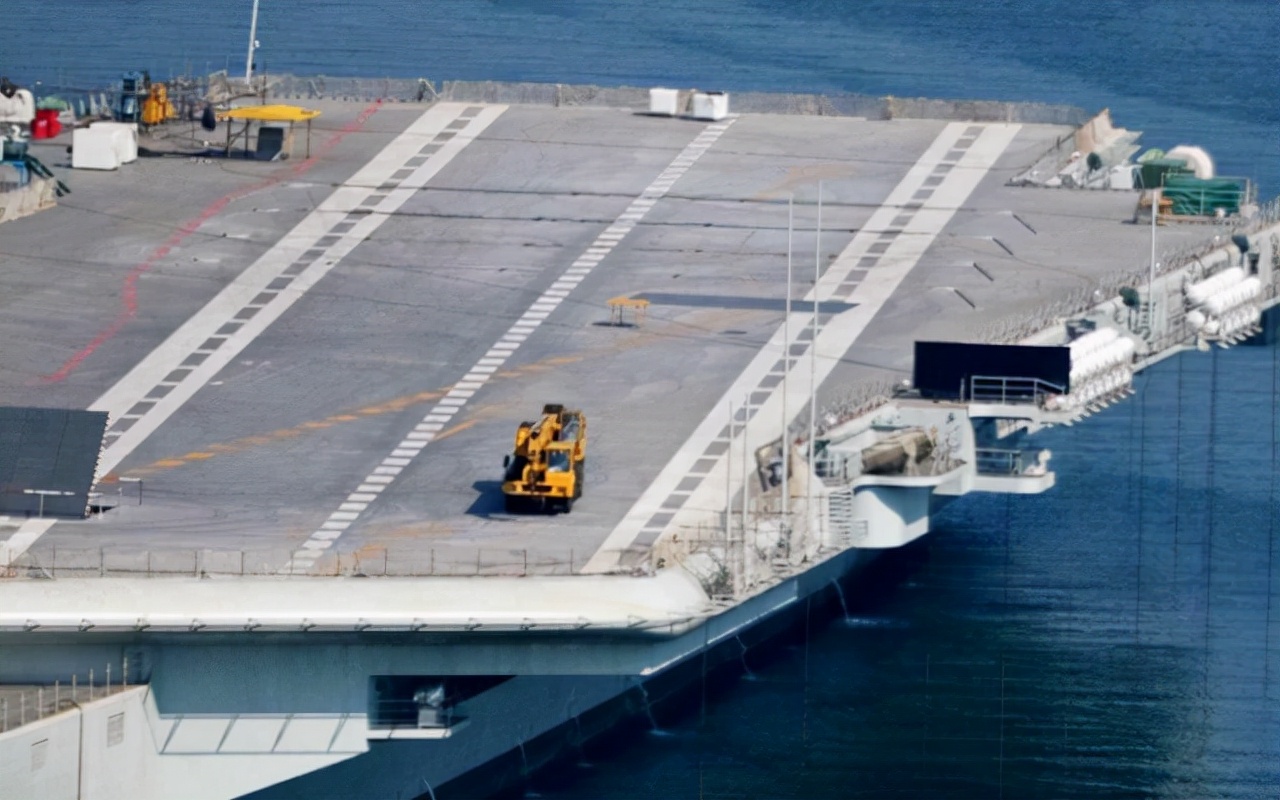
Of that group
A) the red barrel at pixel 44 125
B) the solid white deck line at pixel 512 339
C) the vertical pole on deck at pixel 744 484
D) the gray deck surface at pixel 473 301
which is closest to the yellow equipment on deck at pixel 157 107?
the red barrel at pixel 44 125

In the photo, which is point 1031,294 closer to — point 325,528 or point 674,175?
point 674,175

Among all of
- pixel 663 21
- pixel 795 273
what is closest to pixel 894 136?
pixel 795 273

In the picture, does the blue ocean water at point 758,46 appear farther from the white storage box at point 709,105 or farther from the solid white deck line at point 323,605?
the solid white deck line at point 323,605

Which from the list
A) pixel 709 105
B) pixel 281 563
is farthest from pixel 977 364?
pixel 709 105

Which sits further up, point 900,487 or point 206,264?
point 206,264

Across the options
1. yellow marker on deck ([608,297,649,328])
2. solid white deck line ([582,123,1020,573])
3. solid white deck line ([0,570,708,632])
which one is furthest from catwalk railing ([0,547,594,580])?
yellow marker on deck ([608,297,649,328])

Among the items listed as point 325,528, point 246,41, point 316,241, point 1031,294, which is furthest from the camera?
point 246,41

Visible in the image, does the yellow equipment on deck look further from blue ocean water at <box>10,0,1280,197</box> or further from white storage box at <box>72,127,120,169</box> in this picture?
blue ocean water at <box>10,0,1280,197</box>
